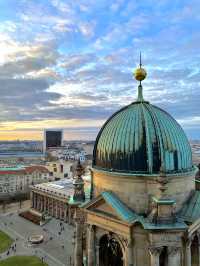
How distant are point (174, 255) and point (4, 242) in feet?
280

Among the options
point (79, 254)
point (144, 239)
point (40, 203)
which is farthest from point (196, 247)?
point (40, 203)

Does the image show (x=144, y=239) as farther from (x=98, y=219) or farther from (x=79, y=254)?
(x=79, y=254)

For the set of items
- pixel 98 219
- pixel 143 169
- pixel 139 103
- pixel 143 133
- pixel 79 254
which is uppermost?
pixel 139 103

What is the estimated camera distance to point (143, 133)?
28.5 meters

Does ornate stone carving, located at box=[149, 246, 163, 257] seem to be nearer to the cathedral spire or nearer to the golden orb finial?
the cathedral spire

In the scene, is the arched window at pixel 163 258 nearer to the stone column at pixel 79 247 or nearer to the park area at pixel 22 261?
the stone column at pixel 79 247

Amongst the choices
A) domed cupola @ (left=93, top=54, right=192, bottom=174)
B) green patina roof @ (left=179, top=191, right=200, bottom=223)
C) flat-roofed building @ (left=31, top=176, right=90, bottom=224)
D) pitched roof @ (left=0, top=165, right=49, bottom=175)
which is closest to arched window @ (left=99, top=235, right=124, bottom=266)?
green patina roof @ (left=179, top=191, right=200, bottom=223)

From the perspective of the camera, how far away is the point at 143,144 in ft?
92.2

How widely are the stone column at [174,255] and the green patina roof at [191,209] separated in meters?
2.79

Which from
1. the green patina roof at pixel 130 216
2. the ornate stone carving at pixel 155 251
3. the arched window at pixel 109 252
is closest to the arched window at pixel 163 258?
the ornate stone carving at pixel 155 251

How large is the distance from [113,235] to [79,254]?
7192 millimetres

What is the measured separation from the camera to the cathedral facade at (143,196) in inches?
1016

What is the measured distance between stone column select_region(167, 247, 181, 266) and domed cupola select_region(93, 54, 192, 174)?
6435 mm

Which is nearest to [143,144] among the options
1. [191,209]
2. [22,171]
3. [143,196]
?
[143,196]
